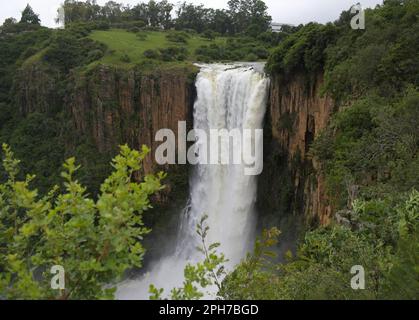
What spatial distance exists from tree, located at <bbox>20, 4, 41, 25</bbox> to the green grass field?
13885 millimetres

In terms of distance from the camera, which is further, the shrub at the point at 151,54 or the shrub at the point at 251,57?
the shrub at the point at 251,57

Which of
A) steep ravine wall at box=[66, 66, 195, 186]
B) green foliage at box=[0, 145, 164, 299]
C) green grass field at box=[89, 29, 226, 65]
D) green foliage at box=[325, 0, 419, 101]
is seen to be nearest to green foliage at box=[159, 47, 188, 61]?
green grass field at box=[89, 29, 226, 65]

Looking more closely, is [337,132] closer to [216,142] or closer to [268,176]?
[268,176]

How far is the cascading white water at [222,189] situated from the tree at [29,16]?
35822 millimetres

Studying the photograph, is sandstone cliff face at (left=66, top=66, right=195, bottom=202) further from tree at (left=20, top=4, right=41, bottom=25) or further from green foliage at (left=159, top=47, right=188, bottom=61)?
tree at (left=20, top=4, right=41, bottom=25)

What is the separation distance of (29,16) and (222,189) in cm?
4080

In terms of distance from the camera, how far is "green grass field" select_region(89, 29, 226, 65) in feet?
108

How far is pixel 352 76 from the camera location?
16250mm

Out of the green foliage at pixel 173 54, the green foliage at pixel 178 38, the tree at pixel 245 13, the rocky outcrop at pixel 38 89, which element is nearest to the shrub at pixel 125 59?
the green foliage at pixel 173 54

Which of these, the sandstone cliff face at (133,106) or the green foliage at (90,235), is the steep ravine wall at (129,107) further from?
the green foliage at (90,235)

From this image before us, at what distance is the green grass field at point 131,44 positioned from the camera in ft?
108

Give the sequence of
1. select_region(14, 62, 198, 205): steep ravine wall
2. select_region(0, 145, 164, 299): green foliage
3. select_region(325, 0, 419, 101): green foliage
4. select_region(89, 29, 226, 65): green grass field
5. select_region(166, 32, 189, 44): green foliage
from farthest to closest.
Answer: select_region(166, 32, 189, 44): green foliage → select_region(89, 29, 226, 65): green grass field → select_region(14, 62, 198, 205): steep ravine wall → select_region(325, 0, 419, 101): green foliage → select_region(0, 145, 164, 299): green foliage

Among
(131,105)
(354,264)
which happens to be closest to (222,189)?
(131,105)
